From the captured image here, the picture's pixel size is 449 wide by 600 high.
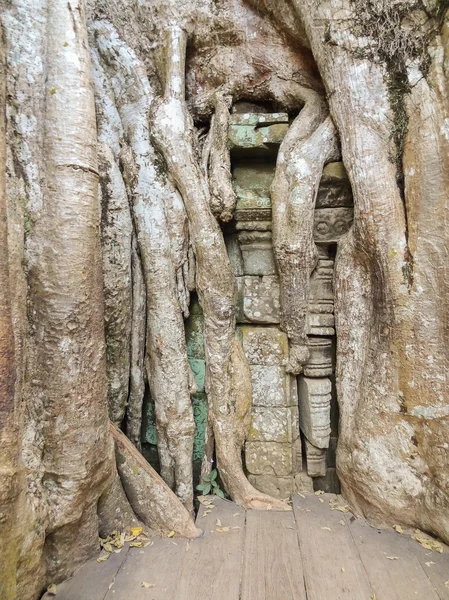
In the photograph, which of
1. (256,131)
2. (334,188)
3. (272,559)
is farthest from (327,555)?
(256,131)

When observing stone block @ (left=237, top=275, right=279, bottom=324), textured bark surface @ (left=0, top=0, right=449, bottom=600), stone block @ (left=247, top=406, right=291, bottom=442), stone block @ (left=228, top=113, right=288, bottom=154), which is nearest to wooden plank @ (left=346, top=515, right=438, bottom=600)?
textured bark surface @ (left=0, top=0, right=449, bottom=600)

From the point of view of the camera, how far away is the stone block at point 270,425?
7.66 feet

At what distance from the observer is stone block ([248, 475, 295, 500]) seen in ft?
7.55

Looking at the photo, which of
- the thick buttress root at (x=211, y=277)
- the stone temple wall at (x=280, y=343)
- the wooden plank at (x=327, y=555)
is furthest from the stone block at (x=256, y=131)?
the wooden plank at (x=327, y=555)

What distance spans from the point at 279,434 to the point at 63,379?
4.42 ft

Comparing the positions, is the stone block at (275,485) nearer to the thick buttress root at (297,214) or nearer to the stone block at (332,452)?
the stone block at (332,452)

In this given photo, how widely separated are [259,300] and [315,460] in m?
1.06

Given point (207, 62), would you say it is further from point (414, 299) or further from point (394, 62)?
point (414, 299)

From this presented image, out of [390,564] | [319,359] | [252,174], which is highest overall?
[252,174]

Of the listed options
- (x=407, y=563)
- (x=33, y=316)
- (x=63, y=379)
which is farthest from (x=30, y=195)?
(x=407, y=563)

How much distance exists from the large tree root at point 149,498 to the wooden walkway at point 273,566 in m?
0.08

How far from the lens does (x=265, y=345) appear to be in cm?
240

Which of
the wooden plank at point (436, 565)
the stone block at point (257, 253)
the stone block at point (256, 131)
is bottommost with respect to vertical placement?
the wooden plank at point (436, 565)

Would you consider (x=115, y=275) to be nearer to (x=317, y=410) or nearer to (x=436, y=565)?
(x=317, y=410)
